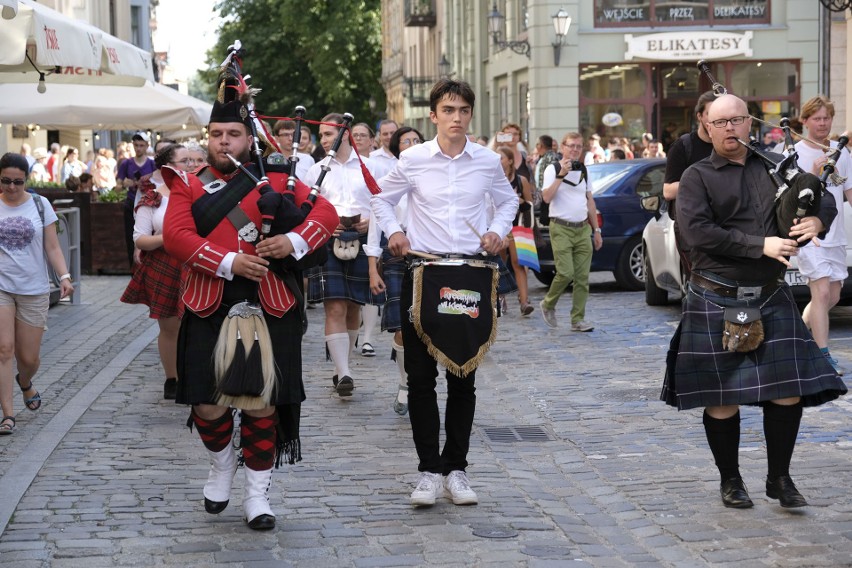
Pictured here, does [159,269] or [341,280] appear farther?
[341,280]

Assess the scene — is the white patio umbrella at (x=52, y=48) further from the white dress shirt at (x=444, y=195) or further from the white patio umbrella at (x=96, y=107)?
the white dress shirt at (x=444, y=195)

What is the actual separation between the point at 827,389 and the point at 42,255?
4.98 m

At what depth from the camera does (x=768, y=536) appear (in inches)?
230

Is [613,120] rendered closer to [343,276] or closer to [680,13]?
[680,13]

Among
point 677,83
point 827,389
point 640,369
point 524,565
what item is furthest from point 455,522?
point 677,83

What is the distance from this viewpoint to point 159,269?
955 cm

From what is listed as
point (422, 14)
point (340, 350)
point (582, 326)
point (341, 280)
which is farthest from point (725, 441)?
point (422, 14)

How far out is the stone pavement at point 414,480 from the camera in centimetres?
574

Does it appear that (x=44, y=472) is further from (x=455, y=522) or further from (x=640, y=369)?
(x=640, y=369)

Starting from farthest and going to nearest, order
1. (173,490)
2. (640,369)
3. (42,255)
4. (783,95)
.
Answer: (783,95) → (640,369) → (42,255) → (173,490)

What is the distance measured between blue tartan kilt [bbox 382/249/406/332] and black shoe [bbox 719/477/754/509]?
2.37 metres

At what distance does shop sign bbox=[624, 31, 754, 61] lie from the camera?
31.4 meters

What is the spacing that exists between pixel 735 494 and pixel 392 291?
2806mm

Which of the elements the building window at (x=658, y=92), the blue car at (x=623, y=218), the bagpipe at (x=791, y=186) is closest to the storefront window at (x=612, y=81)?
the building window at (x=658, y=92)
